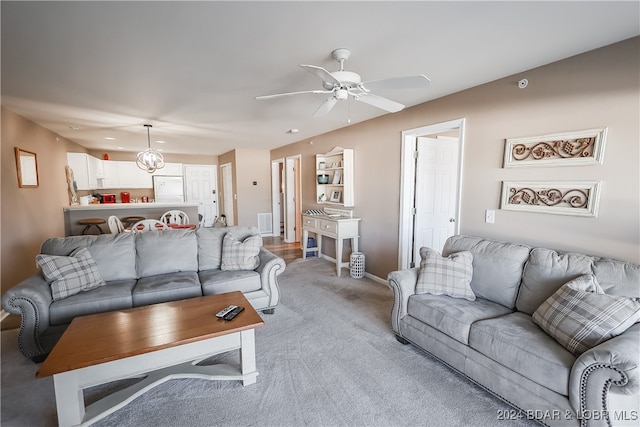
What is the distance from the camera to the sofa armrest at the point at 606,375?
1.33 metres

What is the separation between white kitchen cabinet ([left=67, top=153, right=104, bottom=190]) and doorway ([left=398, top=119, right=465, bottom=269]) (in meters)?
6.29

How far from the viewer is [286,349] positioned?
250 centimetres

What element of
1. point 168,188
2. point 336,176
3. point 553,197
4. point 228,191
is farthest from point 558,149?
point 168,188

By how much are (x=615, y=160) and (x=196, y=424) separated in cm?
331

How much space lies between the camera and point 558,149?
2357 millimetres

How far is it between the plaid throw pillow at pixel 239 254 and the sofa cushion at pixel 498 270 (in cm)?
219

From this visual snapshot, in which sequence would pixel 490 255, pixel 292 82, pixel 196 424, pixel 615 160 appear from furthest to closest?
1. pixel 292 82
2. pixel 490 255
3. pixel 615 160
4. pixel 196 424

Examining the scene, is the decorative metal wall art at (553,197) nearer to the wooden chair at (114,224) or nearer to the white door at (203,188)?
the wooden chair at (114,224)

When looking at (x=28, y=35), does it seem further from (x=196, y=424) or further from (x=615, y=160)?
(x=615, y=160)

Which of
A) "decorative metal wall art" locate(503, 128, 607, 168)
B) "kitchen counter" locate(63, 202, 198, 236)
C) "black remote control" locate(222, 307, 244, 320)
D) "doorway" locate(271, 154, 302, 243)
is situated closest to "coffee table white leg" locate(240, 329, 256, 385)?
"black remote control" locate(222, 307, 244, 320)

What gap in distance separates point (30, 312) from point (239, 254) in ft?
5.48

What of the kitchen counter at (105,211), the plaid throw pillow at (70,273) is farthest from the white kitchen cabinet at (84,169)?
the plaid throw pillow at (70,273)

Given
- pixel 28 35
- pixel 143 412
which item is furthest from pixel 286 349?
pixel 28 35

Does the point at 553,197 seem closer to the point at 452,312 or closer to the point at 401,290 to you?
the point at 452,312
